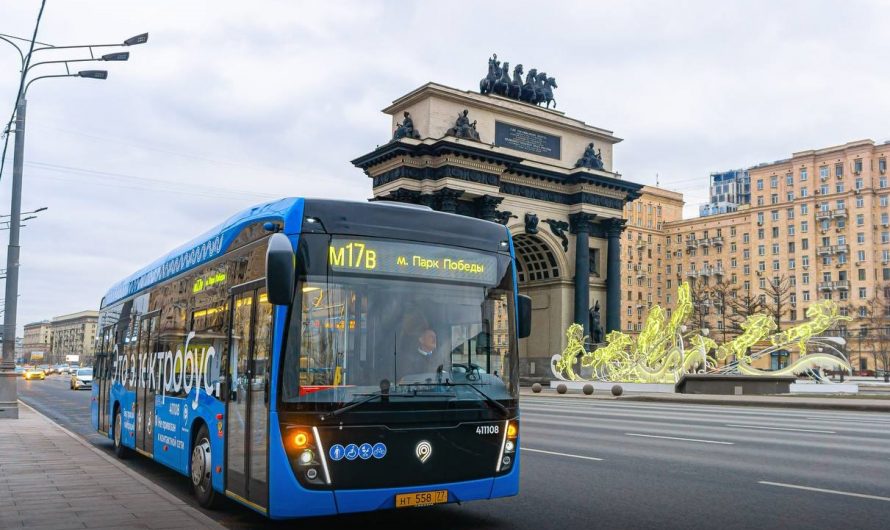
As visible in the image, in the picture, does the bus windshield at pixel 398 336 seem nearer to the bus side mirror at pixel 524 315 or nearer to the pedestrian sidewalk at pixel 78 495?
the bus side mirror at pixel 524 315

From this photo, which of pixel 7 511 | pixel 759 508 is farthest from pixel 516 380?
pixel 7 511

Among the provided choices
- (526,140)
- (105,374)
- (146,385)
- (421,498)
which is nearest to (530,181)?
(526,140)

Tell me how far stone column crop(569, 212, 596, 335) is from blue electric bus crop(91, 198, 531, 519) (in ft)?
154

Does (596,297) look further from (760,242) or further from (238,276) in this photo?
(760,242)

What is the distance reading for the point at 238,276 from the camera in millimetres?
8555

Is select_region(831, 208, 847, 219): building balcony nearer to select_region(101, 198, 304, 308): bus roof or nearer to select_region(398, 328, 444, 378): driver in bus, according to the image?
select_region(101, 198, 304, 308): bus roof

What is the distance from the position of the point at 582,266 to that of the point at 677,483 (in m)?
45.8

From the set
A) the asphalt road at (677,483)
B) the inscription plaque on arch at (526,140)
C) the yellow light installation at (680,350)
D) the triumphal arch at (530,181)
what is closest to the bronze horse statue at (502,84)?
the triumphal arch at (530,181)

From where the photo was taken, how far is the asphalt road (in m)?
8.23

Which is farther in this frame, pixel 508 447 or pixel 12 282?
pixel 12 282

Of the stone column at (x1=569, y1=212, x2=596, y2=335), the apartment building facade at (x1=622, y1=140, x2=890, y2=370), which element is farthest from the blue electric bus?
the apartment building facade at (x1=622, y1=140, x2=890, y2=370)

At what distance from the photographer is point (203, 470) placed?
910 centimetres

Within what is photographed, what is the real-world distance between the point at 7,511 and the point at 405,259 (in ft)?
15.0

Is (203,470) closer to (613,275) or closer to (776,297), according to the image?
(613,275)
